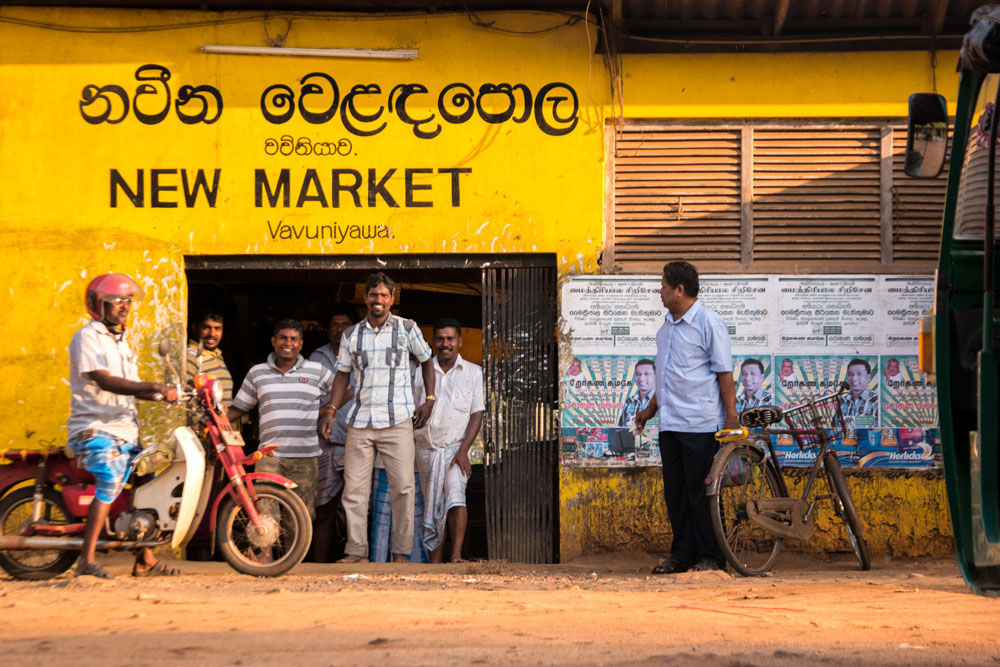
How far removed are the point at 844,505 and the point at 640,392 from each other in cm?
160

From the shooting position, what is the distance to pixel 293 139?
26.8 feet

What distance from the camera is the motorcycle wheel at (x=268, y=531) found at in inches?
254

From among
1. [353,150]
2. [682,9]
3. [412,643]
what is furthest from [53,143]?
[412,643]

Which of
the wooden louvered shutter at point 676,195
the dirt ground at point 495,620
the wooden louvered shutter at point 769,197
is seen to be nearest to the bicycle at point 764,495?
the dirt ground at point 495,620

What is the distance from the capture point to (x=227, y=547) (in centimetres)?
647

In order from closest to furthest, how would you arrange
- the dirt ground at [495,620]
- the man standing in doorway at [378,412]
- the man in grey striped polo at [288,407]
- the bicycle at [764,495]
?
1. the dirt ground at [495,620]
2. the bicycle at [764,495]
3. the man standing in doorway at [378,412]
4. the man in grey striped polo at [288,407]

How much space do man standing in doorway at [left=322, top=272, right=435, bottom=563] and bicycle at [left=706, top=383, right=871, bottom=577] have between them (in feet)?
7.07

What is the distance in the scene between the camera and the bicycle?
263 inches

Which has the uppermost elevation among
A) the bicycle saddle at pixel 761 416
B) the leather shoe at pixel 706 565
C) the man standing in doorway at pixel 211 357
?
the man standing in doorway at pixel 211 357

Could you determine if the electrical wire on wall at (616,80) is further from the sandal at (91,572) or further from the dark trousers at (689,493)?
the sandal at (91,572)

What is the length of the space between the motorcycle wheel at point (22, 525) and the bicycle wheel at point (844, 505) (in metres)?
4.68

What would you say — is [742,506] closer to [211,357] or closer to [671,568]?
[671,568]

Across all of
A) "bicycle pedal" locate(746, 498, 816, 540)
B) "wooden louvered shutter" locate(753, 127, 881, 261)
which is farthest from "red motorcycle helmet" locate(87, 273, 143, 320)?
"wooden louvered shutter" locate(753, 127, 881, 261)

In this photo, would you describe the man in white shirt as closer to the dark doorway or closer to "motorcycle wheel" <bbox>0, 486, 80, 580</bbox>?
the dark doorway
